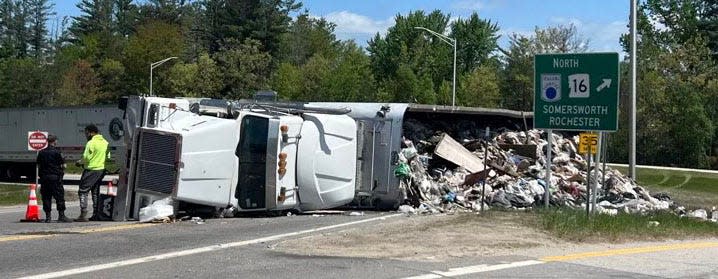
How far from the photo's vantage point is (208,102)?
16.0 m

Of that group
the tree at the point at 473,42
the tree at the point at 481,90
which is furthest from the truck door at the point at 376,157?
the tree at the point at 473,42

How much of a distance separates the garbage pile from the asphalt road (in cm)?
Result: 571

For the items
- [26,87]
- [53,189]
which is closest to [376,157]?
[53,189]

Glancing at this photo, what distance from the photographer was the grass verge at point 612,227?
13.1 meters

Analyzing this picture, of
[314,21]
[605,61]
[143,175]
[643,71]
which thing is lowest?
[143,175]

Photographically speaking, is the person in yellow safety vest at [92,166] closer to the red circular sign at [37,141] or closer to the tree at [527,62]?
the red circular sign at [37,141]

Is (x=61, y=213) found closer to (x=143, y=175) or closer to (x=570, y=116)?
(x=143, y=175)

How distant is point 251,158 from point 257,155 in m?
0.12

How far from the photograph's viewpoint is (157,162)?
14.5m

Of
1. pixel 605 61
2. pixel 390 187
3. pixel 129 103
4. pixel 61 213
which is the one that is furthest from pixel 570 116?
pixel 61 213

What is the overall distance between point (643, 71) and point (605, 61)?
152ft

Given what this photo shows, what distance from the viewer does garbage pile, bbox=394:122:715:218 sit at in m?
18.7

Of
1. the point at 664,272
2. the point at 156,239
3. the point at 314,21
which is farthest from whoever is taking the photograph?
the point at 314,21

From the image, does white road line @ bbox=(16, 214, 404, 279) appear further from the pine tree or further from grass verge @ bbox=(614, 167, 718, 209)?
the pine tree
